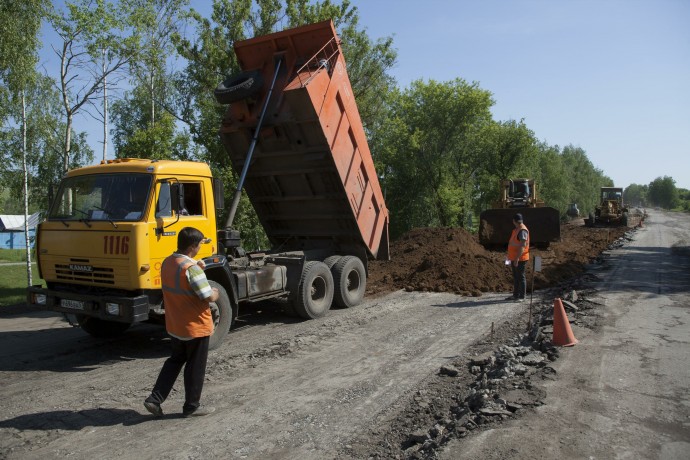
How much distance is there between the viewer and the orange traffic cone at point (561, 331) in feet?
19.9

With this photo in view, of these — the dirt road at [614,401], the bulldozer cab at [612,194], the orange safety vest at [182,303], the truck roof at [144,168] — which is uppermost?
the bulldozer cab at [612,194]

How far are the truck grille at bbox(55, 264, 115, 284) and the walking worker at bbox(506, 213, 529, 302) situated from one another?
7.11m

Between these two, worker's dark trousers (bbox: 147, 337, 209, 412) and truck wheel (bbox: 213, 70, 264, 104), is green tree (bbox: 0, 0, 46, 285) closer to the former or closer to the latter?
truck wheel (bbox: 213, 70, 264, 104)

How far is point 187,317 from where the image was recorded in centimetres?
432

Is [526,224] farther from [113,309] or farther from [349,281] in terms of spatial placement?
[113,309]

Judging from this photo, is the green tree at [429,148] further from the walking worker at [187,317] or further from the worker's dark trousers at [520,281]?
the walking worker at [187,317]

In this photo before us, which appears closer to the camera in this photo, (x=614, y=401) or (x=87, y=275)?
(x=614, y=401)

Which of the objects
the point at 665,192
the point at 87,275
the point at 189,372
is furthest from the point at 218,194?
the point at 665,192

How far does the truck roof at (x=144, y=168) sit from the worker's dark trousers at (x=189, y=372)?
8.62 feet

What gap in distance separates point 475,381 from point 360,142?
5298 millimetres

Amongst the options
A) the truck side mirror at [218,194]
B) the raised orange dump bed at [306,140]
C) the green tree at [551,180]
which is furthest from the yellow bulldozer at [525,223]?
the green tree at [551,180]

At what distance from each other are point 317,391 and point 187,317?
1.60 meters

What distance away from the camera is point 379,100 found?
20.6 metres

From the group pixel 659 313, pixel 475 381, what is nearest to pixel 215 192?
pixel 475 381
